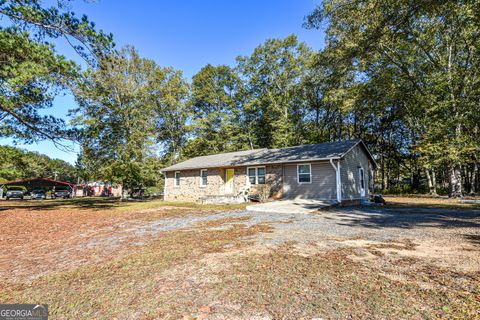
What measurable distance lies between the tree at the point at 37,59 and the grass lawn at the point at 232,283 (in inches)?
223

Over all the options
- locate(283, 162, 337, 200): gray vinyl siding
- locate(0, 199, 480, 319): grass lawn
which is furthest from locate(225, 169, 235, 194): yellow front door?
locate(0, 199, 480, 319): grass lawn

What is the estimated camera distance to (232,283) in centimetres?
333

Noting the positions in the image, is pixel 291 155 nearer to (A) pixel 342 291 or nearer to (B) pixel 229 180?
(B) pixel 229 180

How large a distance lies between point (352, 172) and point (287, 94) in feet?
55.5

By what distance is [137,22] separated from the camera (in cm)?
1153

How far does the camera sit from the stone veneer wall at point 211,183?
635 inches

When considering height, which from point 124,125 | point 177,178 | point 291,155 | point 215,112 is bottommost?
point 177,178

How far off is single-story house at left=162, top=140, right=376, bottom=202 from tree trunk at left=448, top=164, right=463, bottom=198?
5.28 m

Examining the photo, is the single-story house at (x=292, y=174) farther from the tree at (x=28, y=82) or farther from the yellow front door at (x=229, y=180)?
the tree at (x=28, y=82)

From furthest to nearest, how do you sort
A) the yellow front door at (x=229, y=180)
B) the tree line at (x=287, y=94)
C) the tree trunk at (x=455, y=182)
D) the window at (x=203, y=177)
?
the window at (x=203, y=177) → the yellow front door at (x=229, y=180) → the tree trunk at (x=455, y=182) → the tree line at (x=287, y=94)

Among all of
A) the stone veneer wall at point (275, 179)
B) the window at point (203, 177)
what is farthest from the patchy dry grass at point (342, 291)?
the window at point (203, 177)

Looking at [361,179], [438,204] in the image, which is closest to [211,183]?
[361,179]

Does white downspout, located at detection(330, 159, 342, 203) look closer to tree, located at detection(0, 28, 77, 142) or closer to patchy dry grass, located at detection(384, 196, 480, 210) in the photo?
patchy dry grass, located at detection(384, 196, 480, 210)

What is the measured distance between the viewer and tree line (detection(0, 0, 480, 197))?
336 inches
